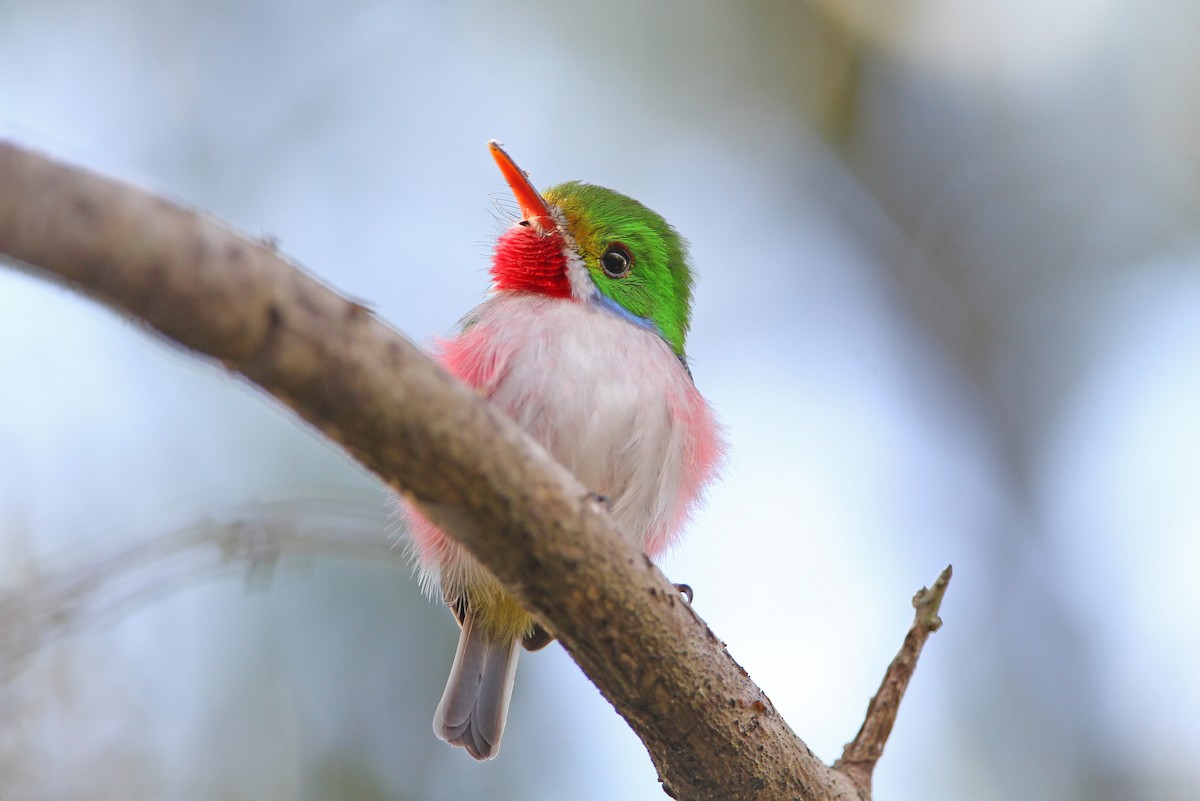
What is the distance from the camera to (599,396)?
3215 mm

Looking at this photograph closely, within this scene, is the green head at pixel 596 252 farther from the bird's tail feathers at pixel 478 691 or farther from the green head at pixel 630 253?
the bird's tail feathers at pixel 478 691

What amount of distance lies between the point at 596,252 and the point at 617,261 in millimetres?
77

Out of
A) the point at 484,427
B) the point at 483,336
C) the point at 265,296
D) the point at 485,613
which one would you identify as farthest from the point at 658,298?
the point at 265,296

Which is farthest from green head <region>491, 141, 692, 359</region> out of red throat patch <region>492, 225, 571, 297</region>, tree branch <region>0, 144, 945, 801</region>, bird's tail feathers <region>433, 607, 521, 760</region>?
tree branch <region>0, 144, 945, 801</region>

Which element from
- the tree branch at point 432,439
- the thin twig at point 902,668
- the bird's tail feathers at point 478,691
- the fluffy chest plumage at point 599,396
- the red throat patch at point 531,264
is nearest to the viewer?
the tree branch at point 432,439

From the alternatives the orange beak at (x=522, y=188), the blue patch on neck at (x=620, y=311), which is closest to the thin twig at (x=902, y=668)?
the blue patch on neck at (x=620, y=311)

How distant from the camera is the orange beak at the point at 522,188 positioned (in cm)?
383

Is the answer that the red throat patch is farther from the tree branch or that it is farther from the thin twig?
the tree branch

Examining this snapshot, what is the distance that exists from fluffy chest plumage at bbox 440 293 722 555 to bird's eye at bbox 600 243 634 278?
218 millimetres

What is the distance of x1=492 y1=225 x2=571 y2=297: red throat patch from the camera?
3.66 m

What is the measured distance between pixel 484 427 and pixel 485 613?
1.95 m

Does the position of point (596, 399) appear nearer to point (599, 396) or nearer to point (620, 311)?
point (599, 396)

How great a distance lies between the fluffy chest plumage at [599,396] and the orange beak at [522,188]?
414 mm

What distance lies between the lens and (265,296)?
1.56 meters
